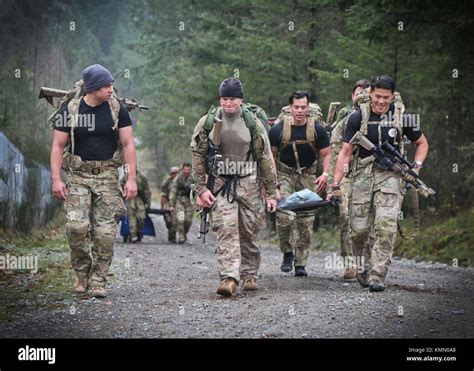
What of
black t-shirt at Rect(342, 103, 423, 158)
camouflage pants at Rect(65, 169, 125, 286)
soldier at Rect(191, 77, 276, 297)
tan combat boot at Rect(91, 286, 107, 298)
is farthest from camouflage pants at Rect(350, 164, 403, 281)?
tan combat boot at Rect(91, 286, 107, 298)

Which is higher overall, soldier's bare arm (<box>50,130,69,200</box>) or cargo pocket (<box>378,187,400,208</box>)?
soldier's bare arm (<box>50,130,69,200</box>)

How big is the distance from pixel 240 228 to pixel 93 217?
65.7 inches

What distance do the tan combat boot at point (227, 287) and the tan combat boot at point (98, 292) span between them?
1.24 m

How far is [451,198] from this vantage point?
691 inches

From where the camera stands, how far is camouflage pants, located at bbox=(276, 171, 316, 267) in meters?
11.6

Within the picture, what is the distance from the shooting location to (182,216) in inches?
838

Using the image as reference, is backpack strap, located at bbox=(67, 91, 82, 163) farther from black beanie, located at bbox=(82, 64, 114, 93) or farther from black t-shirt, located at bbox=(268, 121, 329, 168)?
black t-shirt, located at bbox=(268, 121, 329, 168)

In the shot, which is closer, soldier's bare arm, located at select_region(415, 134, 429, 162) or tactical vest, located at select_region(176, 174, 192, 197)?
soldier's bare arm, located at select_region(415, 134, 429, 162)

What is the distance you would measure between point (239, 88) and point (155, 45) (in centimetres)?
2662

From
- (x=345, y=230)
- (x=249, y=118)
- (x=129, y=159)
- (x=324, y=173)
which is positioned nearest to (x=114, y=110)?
(x=129, y=159)

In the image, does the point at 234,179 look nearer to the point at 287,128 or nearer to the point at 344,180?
the point at 287,128

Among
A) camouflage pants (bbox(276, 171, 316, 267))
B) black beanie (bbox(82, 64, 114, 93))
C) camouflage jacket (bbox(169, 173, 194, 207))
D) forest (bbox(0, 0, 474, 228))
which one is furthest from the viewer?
camouflage jacket (bbox(169, 173, 194, 207))

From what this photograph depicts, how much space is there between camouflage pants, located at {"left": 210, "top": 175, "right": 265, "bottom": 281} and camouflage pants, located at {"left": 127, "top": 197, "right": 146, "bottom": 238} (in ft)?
36.4
